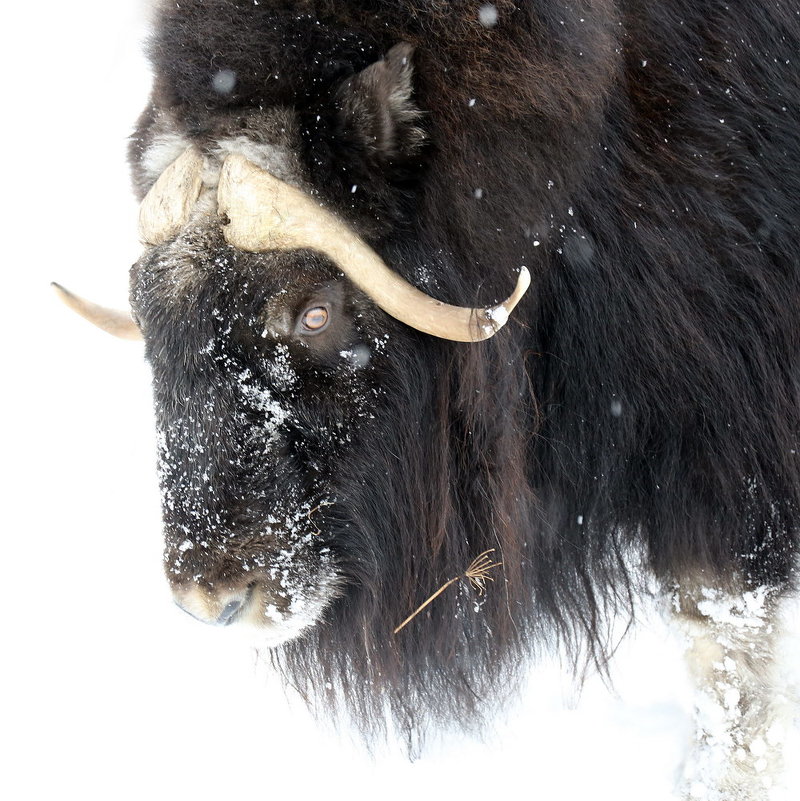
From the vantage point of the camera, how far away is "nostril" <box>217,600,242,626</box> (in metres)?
1.46

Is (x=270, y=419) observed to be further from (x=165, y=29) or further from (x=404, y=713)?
(x=404, y=713)

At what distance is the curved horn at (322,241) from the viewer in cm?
143

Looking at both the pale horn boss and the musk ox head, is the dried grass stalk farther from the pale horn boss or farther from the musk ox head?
the pale horn boss

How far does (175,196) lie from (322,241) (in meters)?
0.30

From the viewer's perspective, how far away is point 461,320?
1.46 metres

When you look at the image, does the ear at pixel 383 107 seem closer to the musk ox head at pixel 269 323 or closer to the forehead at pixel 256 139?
the musk ox head at pixel 269 323

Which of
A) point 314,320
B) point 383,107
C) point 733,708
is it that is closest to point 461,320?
point 314,320

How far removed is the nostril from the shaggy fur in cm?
8

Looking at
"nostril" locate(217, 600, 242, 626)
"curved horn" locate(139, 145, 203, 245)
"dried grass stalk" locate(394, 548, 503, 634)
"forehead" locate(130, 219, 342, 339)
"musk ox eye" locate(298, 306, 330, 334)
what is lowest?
"dried grass stalk" locate(394, 548, 503, 634)

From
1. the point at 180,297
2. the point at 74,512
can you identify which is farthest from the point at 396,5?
the point at 74,512

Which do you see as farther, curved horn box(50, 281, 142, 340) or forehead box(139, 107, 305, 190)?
curved horn box(50, 281, 142, 340)

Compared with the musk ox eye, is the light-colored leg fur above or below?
below

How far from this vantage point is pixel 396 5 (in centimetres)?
146

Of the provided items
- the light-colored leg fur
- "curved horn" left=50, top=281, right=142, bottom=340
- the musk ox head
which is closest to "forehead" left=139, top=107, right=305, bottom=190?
the musk ox head
